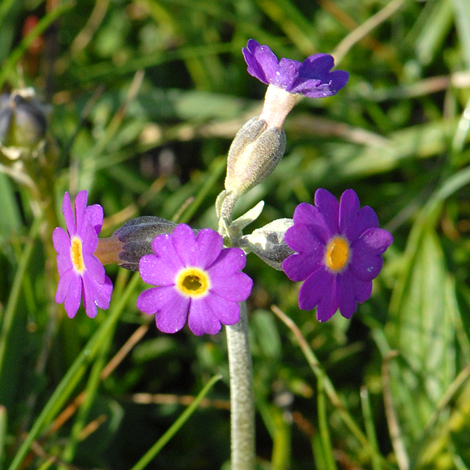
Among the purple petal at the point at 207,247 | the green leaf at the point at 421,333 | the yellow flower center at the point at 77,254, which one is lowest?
the purple petal at the point at 207,247

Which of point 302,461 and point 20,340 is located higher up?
point 20,340

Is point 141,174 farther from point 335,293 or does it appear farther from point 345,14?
point 335,293

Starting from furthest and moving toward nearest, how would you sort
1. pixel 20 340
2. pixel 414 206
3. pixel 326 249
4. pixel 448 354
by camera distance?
pixel 414 206 < pixel 448 354 < pixel 20 340 < pixel 326 249

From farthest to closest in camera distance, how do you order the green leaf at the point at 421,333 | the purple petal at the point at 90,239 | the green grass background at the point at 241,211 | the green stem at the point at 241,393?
1. the green leaf at the point at 421,333
2. the green grass background at the point at 241,211
3. the green stem at the point at 241,393
4. the purple petal at the point at 90,239

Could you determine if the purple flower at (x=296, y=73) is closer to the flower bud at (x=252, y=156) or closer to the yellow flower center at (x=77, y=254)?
the flower bud at (x=252, y=156)

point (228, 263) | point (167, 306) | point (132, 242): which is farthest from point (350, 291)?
point (132, 242)

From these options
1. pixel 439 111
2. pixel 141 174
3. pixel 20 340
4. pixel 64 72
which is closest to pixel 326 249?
pixel 20 340

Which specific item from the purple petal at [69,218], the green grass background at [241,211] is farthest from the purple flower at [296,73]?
the green grass background at [241,211]
